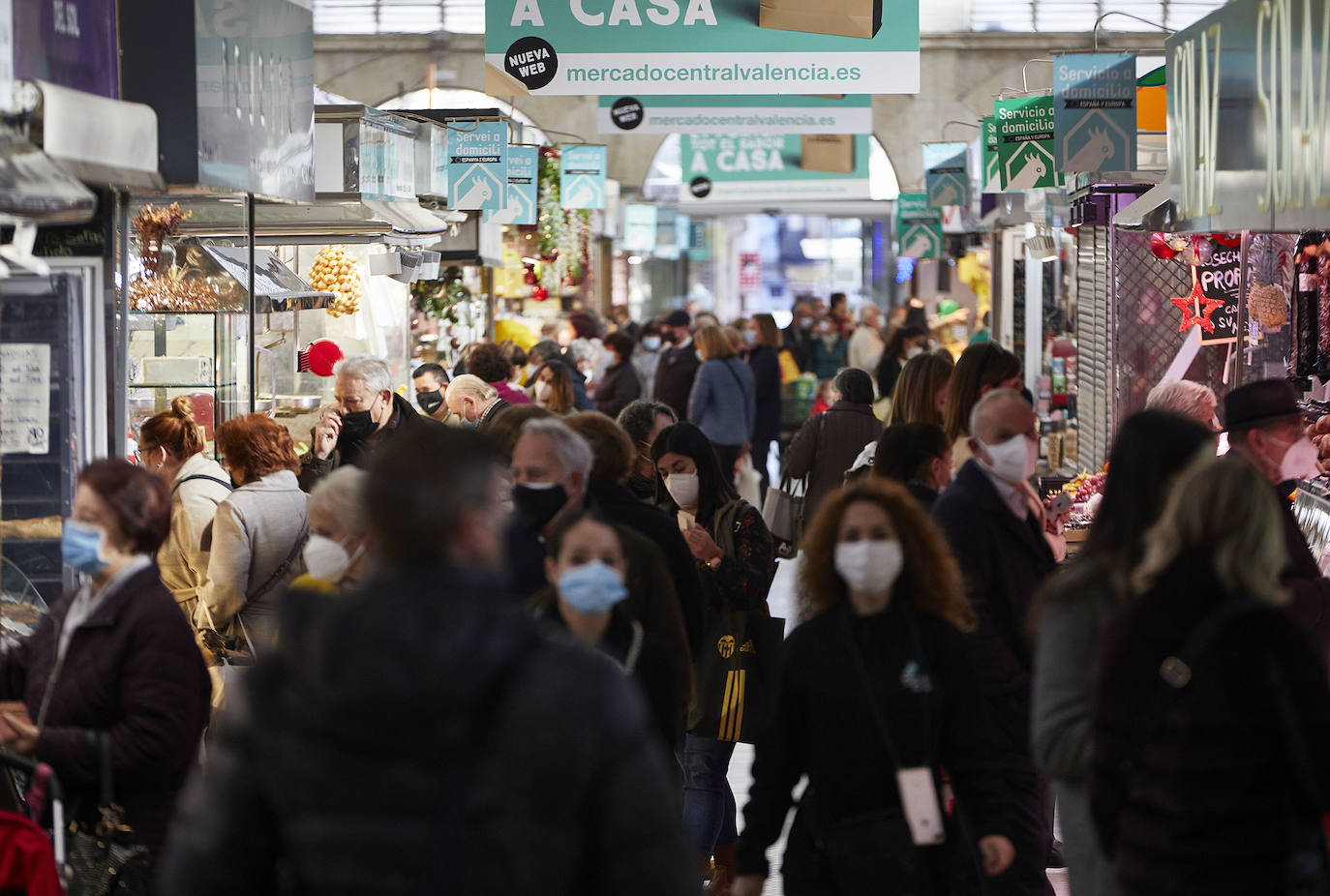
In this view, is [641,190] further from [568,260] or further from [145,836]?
→ [145,836]

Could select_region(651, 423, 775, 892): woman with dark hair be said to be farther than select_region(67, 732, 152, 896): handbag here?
Yes

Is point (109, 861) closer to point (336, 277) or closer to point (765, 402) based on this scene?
point (336, 277)

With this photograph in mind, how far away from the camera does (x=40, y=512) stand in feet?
15.9

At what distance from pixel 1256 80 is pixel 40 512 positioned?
3838 mm

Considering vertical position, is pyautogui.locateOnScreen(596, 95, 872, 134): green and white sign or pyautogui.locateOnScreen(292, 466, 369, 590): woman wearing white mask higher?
pyautogui.locateOnScreen(596, 95, 872, 134): green and white sign

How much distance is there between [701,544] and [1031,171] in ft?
19.7

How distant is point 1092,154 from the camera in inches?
332

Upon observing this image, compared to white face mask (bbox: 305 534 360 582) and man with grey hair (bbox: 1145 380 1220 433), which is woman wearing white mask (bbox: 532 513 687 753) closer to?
white face mask (bbox: 305 534 360 582)

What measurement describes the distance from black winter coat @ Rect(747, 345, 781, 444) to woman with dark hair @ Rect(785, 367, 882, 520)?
5.63 m

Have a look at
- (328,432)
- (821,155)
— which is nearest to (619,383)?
(328,432)

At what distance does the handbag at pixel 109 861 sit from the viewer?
11.2ft

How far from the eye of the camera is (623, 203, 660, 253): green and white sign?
23250 mm

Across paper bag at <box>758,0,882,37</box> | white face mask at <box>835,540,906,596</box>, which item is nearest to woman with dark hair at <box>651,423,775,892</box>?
white face mask at <box>835,540,906,596</box>

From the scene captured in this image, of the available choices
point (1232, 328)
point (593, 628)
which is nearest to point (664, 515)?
point (593, 628)
